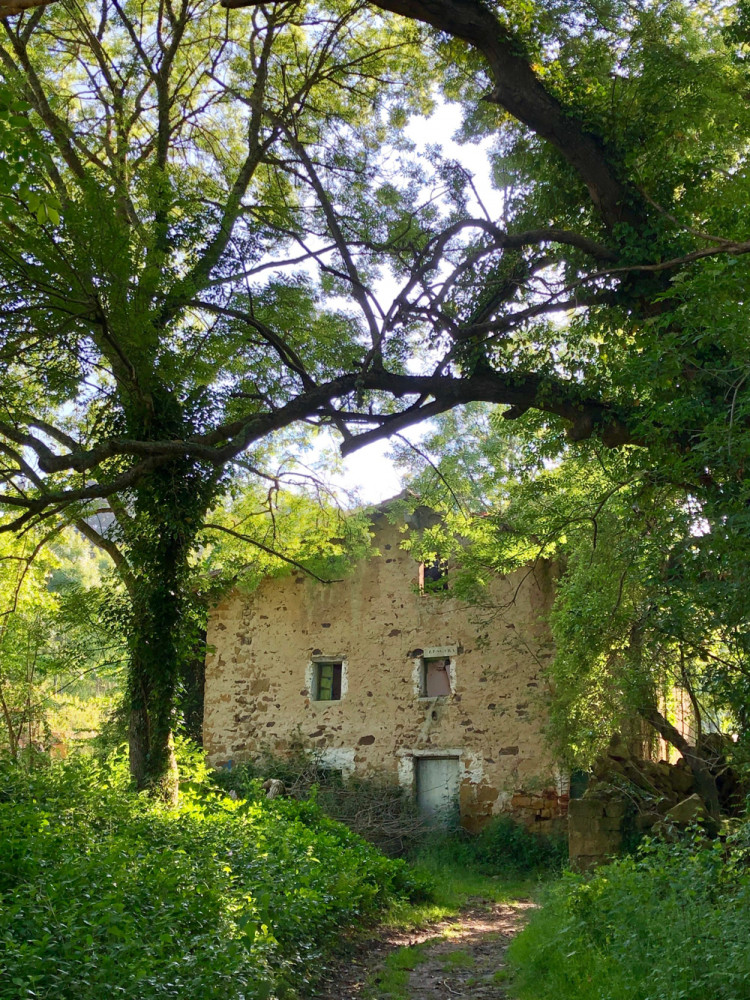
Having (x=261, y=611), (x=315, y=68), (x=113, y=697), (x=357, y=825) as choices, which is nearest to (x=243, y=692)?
(x=261, y=611)

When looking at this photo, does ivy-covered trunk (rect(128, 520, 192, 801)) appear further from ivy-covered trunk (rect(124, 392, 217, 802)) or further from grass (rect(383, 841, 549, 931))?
grass (rect(383, 841, 549, 931))

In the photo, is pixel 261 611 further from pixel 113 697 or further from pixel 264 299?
pixel 264 299

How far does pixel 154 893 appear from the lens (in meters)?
5.29

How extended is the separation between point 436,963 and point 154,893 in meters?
3.10

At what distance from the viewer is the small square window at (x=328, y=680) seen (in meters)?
16.0

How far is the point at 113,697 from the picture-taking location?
1454 centimetres

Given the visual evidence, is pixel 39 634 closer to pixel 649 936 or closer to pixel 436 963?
pixel 436 963

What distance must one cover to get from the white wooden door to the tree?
6601 millimetres

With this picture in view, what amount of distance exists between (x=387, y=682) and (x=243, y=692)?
3151mm

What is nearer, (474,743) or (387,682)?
(474,743)

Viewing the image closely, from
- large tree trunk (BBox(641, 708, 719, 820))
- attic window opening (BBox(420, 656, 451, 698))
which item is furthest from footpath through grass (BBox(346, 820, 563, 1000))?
attic window opening (BBox(420, 656, 451, 698))

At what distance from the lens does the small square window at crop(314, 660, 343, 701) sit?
52.5ft

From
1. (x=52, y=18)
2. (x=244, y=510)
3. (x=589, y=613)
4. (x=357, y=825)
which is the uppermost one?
(x=52, y=18)

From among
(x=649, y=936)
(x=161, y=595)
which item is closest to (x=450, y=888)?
(x=161, y=595)
